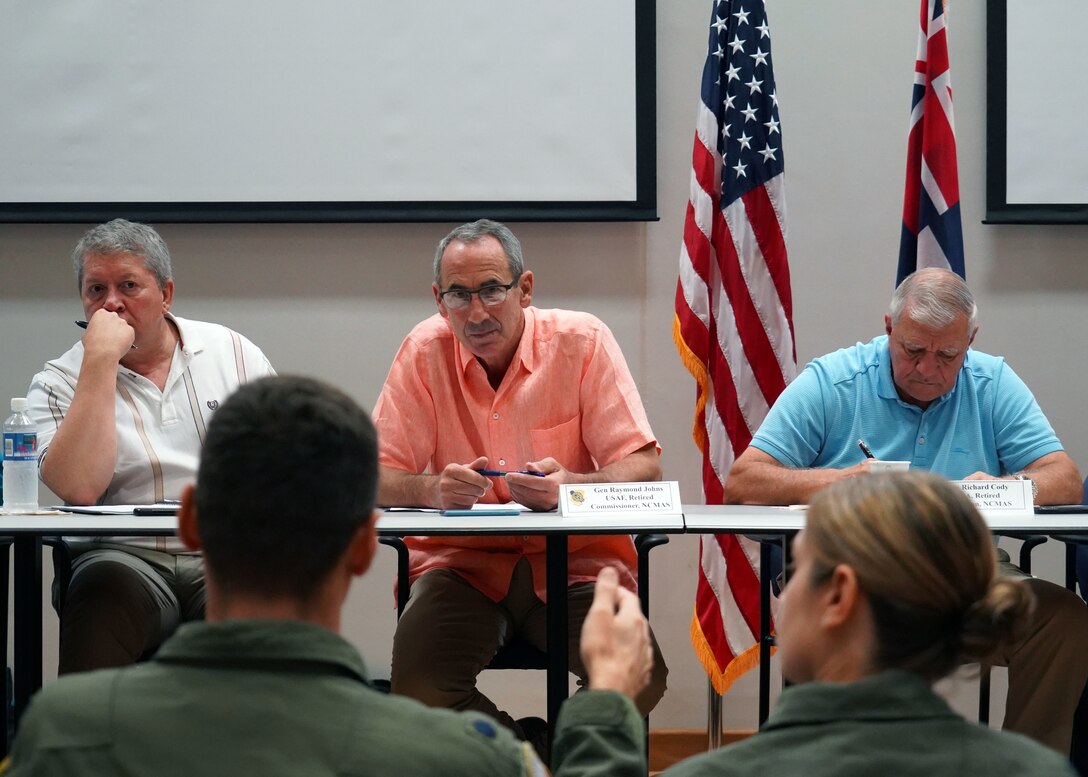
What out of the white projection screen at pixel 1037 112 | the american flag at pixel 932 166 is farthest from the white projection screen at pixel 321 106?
the white projection screen at pixel 1037 112

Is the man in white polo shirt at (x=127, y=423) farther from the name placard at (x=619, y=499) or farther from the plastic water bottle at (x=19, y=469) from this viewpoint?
the name placard at (x=619, y=499)

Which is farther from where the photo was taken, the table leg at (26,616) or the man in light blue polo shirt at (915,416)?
the man in light blue polo shirt at (915,416)

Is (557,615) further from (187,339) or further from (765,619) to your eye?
(187,339)

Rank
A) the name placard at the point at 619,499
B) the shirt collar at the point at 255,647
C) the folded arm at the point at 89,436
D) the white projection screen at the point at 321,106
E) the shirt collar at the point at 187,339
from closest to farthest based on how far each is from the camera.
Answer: the shirt collar at the point at 255,647, the name placard at the point at 619,499, the folded arm at the point at 89,436, the shirt collar at the point at 187,339, the white projection screen at the point at 321,106

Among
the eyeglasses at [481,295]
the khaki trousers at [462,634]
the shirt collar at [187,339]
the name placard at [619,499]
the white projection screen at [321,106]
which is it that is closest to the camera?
the name placard at [619,499]

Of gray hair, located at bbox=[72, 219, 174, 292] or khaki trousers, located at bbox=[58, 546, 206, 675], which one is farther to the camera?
gray hair, located at bbox=[72, 219, 174, 292]

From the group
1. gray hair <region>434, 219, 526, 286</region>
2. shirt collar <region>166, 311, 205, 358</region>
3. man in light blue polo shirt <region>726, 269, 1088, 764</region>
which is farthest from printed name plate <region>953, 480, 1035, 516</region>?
shirt collar <region>166, 311, 205, 358</region>

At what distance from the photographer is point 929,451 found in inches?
126

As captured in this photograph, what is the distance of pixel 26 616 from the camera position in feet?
8.45

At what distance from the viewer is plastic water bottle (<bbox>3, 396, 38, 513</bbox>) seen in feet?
8.99

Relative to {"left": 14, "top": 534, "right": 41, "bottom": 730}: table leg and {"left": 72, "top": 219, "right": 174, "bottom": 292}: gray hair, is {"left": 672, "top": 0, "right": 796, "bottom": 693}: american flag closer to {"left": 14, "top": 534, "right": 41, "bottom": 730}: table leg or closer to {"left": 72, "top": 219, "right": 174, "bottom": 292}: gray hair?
{"left": 72, "top": 219, "right": 174, "bottom": 292}: gray hair

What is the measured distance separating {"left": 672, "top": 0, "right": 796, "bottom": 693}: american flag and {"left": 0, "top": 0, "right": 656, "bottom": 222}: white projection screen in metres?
0.33

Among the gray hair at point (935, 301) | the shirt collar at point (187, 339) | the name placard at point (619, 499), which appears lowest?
the name placard at point (619, 499)

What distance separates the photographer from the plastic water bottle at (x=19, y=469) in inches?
108
